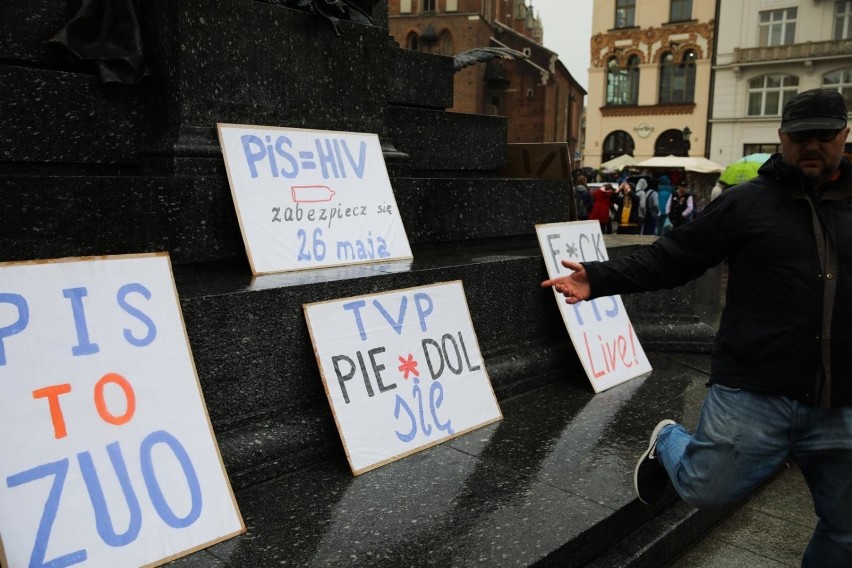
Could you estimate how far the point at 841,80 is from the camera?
3491 centimetres

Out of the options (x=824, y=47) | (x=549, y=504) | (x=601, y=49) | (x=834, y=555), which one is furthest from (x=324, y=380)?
(x=601, y=49)

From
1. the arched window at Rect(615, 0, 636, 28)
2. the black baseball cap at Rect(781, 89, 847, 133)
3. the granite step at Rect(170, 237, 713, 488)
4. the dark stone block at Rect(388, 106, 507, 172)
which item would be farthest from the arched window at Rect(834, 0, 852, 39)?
the black baseball cap at Rect(781, 89, 847, 133)

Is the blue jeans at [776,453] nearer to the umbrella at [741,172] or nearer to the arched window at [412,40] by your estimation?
the umbrella at [741,172]

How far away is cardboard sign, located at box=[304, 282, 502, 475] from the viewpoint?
110 inches

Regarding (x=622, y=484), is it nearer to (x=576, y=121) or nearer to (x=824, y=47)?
(x=824, y=47)

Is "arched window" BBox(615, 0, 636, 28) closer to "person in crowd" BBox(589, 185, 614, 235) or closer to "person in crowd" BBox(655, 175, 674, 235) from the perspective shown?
"person in crowd" BBox(655, 175, 674, 235)

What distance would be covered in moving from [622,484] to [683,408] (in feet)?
3.85

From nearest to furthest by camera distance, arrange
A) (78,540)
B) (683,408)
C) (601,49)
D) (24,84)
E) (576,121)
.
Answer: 1. (78,540)
2. (24,84)
3. (683,408)
4. (601,49)
5. (576,121)

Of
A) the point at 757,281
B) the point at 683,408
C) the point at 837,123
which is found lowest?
the point at 683,408

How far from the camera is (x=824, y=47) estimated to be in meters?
34.7

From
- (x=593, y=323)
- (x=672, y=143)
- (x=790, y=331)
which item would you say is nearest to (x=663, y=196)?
(x=593, y=323)

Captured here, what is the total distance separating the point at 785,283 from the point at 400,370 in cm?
154

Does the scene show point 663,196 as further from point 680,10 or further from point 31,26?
point 680,10

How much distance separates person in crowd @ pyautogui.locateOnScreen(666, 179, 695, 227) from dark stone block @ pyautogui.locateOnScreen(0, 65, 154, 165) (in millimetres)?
13672
